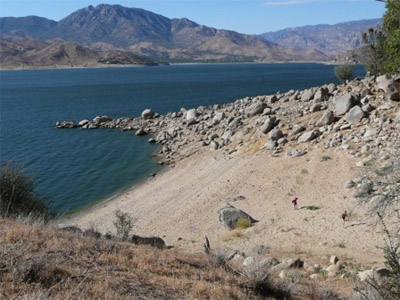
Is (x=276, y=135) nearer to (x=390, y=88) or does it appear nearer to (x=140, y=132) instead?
(x=390, y=88)

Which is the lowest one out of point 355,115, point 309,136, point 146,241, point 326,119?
point 146,241

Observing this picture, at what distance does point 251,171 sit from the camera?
29.8 meters

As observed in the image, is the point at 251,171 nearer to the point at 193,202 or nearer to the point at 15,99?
the point at 193,202

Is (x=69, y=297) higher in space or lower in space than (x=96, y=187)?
higher

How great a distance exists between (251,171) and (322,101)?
1210cm

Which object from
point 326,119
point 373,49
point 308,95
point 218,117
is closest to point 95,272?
point 326,119

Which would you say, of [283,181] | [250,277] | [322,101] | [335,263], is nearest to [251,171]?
[283,181]

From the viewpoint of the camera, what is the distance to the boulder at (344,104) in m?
31.8

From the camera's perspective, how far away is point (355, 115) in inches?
1179

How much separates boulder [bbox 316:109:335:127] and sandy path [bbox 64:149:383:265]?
3.99 meters

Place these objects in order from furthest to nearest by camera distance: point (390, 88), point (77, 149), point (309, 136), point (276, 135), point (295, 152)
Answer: point (77, 149) < point (276, 135) < point (309, 136) < point (295, 152) < point (390, 88)

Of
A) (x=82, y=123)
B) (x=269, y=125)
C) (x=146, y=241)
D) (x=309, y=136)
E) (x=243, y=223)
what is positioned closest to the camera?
(x=146, y=241)

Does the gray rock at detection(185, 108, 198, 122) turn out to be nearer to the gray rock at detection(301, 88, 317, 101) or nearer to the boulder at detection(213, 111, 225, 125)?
the boulder at detection(213, 111, 225, 125)

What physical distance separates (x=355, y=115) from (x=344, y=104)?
2.31 meters
